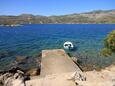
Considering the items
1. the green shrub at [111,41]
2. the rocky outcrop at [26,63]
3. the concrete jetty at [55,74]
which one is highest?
the green shrub at [111,41]

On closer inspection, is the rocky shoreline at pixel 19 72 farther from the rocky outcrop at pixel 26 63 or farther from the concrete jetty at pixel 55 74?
the concrete jetty at pixel 55 74

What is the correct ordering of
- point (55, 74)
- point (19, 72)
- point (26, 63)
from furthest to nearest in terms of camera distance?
point (26, 63) < point (55, 74) < point (19, 72)

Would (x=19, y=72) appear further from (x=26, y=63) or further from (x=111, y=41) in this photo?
(x=26, y=63)

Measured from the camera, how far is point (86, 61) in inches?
1775

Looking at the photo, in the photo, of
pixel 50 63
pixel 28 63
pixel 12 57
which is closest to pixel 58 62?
pixel 50 63

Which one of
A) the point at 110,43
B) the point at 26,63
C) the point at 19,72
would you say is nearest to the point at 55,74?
the point at 19,72

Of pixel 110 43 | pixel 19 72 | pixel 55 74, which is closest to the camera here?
pixel 19 72

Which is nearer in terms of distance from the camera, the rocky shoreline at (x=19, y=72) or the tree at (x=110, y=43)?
Result: the rocky shoreline at (x=19, y=72)

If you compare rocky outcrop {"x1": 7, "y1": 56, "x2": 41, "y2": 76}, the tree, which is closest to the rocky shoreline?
rocky outcrop {"x1": 7, "y1": 56, "x2": 41, "y2": 76}

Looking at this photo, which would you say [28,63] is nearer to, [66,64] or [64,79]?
[66,64]

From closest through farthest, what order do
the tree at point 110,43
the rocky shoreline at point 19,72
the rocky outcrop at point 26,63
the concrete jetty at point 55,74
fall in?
1. the concrete jetty at point 55,74
2. the rocky shoreline at point 19,72
3. the tree at point 110,43
4. the rocky outcrop at point 26,63

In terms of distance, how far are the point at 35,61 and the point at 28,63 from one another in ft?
7.22

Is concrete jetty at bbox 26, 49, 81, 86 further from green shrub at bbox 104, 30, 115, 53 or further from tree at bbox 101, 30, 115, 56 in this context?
green shrub at bbox 104, 30, 115, 53

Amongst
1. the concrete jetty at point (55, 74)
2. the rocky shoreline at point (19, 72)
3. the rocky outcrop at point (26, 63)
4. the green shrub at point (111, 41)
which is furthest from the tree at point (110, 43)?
the rocky outcrop at point (26, 63)
